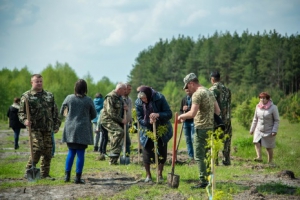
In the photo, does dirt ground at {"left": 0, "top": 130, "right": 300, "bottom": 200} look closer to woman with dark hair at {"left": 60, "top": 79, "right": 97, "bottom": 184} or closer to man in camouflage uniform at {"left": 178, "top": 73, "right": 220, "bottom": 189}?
woman with dark hair at {"left": 60, "top": 79, "right": 97, "bottom": 184}

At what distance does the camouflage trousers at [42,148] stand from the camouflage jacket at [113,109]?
275 cm

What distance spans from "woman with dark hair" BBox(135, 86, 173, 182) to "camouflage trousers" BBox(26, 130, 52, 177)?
2.11 m

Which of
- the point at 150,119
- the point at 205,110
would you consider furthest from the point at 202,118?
the point at 150,119

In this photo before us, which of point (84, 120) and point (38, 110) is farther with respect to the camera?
point (38, 110)

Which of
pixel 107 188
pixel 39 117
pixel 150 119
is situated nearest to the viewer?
pixel 107 188

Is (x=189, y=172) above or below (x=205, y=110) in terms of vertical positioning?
below

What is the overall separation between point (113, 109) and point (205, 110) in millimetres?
4437

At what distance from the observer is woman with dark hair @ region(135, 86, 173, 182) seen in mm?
8828

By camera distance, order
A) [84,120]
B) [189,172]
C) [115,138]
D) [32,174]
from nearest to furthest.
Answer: [84,120]
[32,174]
[189,172]
[115,138]

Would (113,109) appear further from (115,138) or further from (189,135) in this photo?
(189,135)

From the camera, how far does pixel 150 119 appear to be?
8719 mm

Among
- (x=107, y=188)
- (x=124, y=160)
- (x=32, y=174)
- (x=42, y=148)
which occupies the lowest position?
(x=107, y=188)

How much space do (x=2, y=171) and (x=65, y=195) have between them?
395cm

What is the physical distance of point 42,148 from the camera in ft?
30.3
